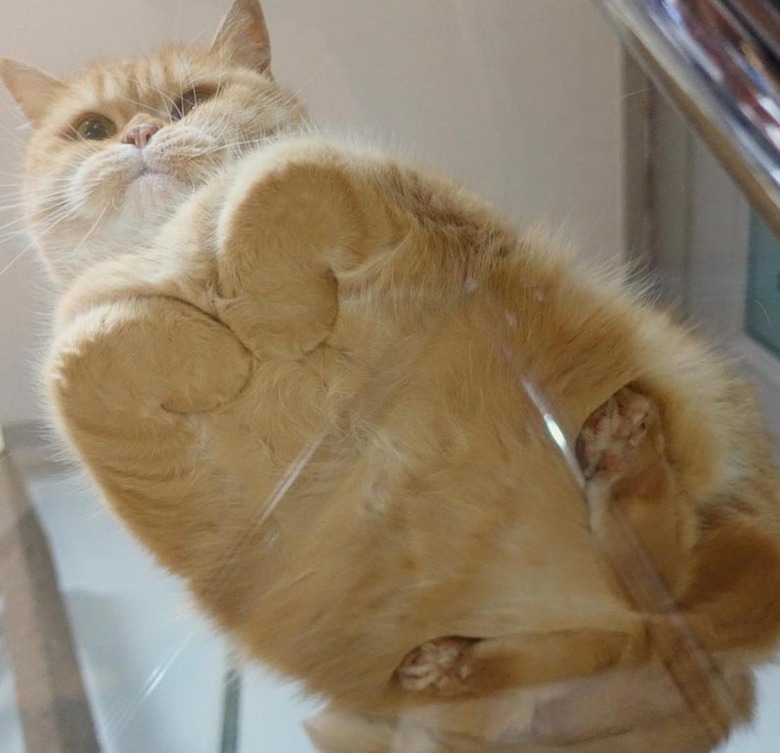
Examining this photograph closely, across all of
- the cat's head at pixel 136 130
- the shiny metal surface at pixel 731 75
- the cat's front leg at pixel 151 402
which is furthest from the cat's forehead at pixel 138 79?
A: the shiny metal surface at pixel 731 75

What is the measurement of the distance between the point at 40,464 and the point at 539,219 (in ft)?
0.96

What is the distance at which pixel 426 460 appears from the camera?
0.49m

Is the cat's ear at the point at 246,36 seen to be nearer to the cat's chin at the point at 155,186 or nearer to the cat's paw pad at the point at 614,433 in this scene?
the cat's chin at the point at 155,186

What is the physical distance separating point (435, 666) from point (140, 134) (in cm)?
31

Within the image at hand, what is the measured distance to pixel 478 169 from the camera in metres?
0.51

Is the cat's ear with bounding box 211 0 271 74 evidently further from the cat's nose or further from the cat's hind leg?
the cat's hind leg

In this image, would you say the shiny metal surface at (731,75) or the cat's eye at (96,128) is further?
the cat's eye at (96,128)

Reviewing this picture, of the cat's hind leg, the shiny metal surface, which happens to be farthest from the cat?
the shiny metal surface

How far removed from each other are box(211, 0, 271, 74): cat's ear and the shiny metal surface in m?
0.21

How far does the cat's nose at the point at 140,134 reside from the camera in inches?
19.8

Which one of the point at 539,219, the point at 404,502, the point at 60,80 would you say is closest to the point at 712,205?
the point at 539,219

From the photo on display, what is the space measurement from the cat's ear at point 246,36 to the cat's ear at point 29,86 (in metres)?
0.09

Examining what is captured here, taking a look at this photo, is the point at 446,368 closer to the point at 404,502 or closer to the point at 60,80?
the point at 404,502

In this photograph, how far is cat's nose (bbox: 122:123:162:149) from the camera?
0.50 metres
